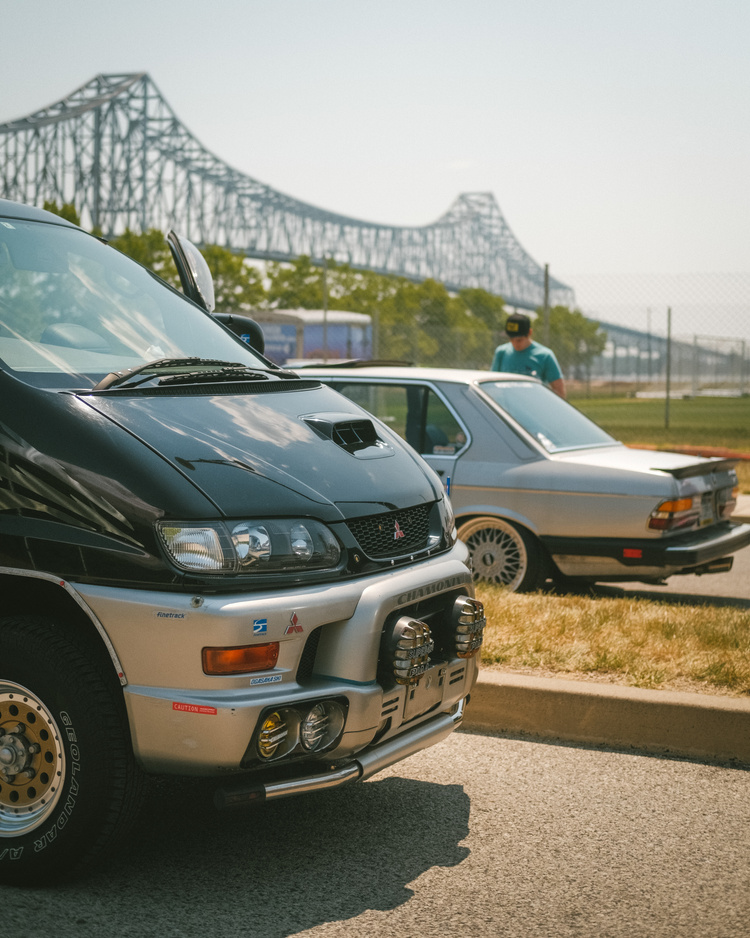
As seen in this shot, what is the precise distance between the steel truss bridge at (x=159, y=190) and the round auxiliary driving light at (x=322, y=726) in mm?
74035

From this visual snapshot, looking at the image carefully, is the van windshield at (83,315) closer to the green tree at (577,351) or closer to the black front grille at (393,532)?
the black front grille at (393,532)

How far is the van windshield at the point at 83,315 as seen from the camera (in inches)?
143

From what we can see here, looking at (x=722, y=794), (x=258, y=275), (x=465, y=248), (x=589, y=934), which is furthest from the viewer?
(x=465, y=248)

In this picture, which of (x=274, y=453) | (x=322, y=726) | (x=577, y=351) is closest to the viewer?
(x=322, y=726)

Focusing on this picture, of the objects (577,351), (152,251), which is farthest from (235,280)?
(577,351)

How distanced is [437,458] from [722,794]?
368cm

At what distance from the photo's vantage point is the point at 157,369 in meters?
3.76

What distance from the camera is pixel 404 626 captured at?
131 inches

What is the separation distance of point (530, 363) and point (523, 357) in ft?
0.28

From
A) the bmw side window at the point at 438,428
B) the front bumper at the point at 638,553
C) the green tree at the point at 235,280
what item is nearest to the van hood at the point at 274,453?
the front bumper at the point at 638,553

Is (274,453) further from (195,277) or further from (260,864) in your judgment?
(195,277)

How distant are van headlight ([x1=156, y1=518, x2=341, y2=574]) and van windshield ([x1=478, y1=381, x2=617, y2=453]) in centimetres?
433

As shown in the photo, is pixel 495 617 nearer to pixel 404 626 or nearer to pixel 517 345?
pixel 404 626

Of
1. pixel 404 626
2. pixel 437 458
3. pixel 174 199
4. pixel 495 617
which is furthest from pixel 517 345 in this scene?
pixel 174 199
